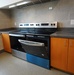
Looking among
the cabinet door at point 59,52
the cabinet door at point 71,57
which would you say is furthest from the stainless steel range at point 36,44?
the cabinet door at point 71,57

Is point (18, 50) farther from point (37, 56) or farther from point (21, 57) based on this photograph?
point (37, 56)

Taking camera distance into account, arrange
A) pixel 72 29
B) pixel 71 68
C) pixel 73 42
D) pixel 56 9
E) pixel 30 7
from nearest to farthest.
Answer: pixel 73 42 → pixel 71 68 → pixel 72 29 → pixel 56 9 → pixel 30 7

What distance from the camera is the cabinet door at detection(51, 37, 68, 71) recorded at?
171cm

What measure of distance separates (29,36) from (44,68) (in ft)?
2.88

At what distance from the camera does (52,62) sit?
6.46 feet

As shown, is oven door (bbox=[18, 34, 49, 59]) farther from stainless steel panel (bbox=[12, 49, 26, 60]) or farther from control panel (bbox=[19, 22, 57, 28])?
control panel (bbox=[19, 22, 57, 28])

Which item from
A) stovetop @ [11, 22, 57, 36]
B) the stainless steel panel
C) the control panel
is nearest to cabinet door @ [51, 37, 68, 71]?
stovetop @ [11, 22, 57, 36]

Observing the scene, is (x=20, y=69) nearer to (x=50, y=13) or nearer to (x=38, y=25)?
(x=38, y=25)

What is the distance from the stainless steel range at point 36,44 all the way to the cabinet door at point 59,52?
12 centimetres

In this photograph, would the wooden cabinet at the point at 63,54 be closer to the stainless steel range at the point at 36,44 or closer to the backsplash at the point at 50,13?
the stainless steel range at the point at 36,44

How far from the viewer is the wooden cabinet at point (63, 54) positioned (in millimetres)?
1656

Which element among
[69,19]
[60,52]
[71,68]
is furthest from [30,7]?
[71,68]

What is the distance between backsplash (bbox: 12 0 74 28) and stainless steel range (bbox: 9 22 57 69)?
0.60 ft

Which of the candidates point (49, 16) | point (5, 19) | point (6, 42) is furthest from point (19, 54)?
point (5, 19)
